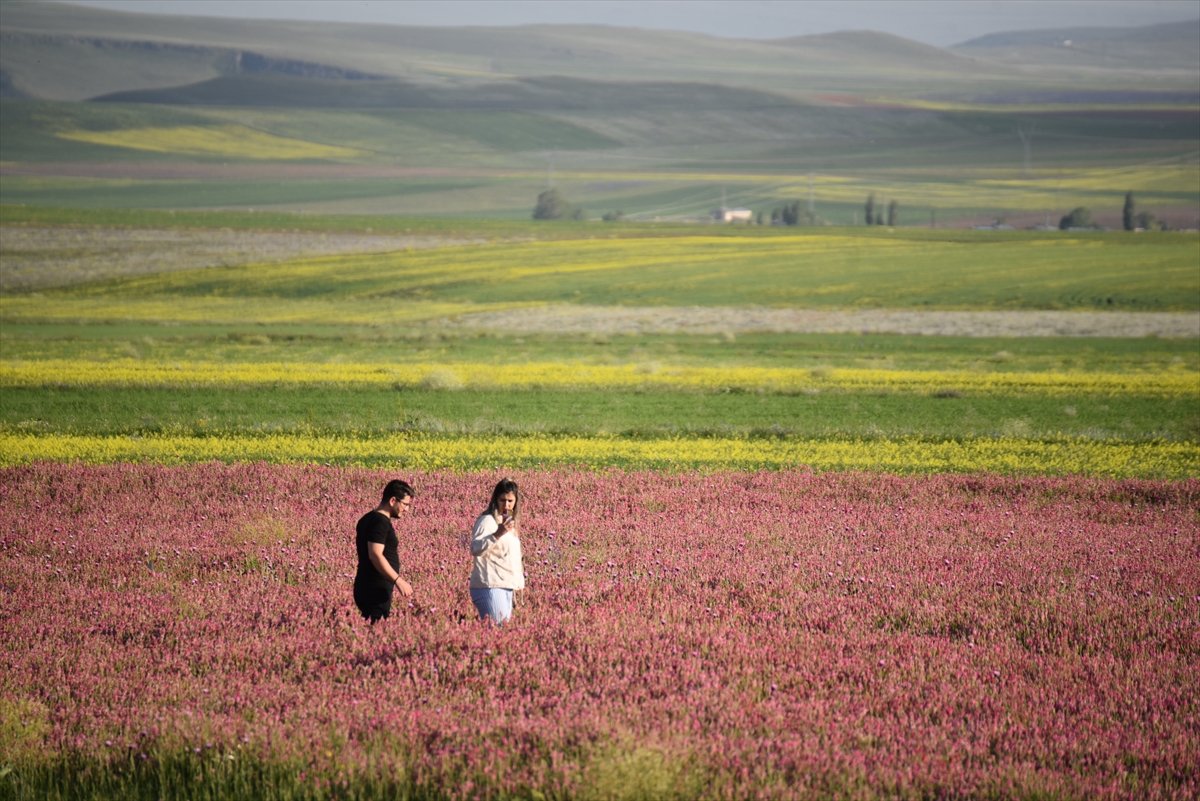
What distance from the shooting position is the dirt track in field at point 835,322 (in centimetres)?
5916

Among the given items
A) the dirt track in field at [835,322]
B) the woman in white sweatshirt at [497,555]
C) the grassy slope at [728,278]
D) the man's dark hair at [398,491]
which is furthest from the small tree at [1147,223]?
the man's dark hair at [398,491]

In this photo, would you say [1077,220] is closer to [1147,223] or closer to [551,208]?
[1147,223]

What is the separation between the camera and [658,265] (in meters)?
90.1

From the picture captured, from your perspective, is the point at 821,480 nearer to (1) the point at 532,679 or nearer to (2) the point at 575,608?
(2) the point at 575,608

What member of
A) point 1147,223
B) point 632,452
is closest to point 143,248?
point 632,452

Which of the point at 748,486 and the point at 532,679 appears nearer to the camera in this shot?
the point at 532,679

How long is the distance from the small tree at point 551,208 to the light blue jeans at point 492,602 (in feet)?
512

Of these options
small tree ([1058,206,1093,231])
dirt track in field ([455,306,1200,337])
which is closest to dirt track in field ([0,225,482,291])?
dirt track in field ([455,306,1200,337])

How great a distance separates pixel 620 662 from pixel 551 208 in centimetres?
15810

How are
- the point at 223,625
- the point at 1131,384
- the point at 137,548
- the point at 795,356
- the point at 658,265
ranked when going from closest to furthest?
the point at 223,625 → the point at 137,548 → the point at 1131,384 → the point at 795,356 → the point at 658,265

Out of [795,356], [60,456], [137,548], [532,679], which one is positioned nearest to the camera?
[532,679]

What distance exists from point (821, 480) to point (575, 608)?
9.00 m

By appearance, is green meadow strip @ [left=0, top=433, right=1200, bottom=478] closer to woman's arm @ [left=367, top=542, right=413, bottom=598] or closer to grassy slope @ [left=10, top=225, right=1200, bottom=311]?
woman's arm @ [left=367, top=542, right=413, bottom=598]

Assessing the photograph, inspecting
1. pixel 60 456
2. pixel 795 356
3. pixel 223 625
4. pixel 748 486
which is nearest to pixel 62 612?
pixel 223 625
